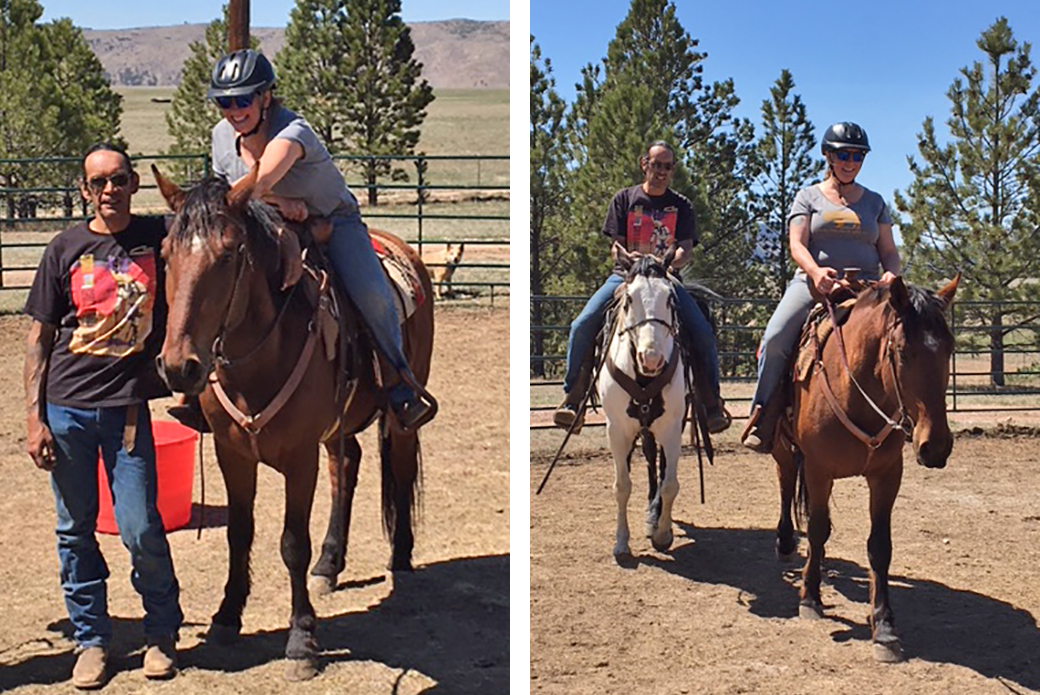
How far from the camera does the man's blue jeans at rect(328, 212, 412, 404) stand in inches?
184

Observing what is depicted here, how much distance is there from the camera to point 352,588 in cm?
552

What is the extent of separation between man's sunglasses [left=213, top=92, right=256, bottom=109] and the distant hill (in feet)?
471

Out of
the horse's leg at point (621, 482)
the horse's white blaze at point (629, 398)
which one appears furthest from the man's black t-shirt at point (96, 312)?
the horse's leg at point (621, 482)

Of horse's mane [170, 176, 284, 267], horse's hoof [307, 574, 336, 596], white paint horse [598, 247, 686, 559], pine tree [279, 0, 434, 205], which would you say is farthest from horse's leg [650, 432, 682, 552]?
pine tree [279, 0, 434, 205]

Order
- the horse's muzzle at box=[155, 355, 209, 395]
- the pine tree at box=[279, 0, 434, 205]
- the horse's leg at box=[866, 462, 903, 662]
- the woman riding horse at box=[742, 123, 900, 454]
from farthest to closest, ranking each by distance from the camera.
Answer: the pine tree at box=[279, 0, 434, 205] → the woman riding horse at box=[742, 123, 900, 454] → the horse's leg at box=[866, 462, 903, 662] → the horse's muzzle at box=[155, 355, 209, 395]

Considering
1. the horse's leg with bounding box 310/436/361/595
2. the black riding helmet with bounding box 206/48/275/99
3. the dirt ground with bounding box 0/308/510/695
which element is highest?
the black riding helmet with bounding box 206/48/275/99

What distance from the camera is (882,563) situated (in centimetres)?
493

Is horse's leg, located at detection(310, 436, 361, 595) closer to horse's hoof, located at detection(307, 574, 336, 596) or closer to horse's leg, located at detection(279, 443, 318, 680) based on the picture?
horse's hoof, located at detection(307, 574, 336, 596)

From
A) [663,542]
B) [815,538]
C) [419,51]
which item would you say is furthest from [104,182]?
[419,51]

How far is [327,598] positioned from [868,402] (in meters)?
2.62

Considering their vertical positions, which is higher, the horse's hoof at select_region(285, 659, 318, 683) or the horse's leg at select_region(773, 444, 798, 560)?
the horse's leg at select_region(773, 444, 798, 560)

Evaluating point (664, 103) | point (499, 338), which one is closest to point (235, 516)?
point (499, 338)

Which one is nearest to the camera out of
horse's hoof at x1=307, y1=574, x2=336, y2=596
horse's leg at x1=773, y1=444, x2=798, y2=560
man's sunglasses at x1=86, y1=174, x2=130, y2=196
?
man's sunglasses at x1=86, y1=174, x2=130, y2=196

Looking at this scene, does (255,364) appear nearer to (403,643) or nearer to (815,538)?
(403,643)
